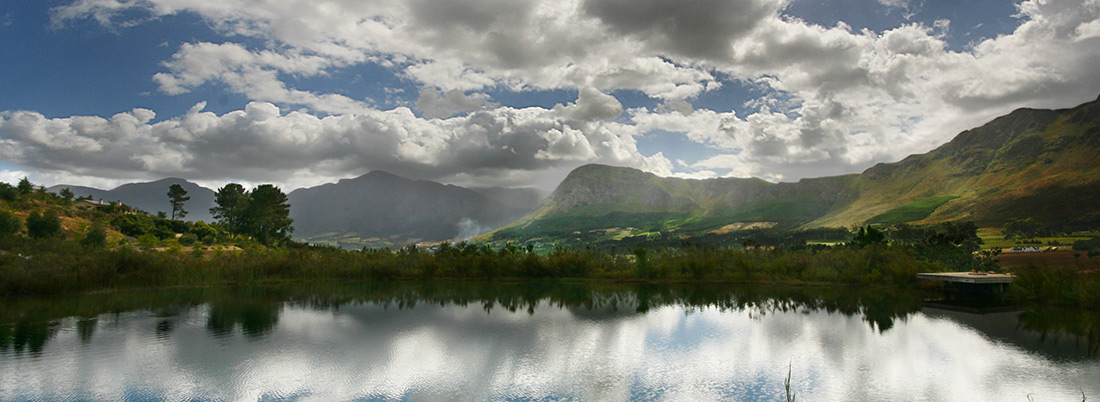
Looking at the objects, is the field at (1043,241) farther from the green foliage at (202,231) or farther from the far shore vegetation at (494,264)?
the green foliage at (202,231)

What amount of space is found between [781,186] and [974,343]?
20177cm

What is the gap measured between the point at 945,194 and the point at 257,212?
14343 cm

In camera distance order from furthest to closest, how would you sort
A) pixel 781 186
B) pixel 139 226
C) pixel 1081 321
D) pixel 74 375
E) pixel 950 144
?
1. pixel 781 186
2. pixel 950 144
3. pixel 139 226
4. pixel 1081 321
5. pixel 74 375

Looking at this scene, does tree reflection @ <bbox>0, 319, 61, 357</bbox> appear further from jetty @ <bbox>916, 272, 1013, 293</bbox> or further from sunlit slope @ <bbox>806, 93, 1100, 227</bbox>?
sunlit slope @ <bbox>806, 93, 1100, 227</bbox>

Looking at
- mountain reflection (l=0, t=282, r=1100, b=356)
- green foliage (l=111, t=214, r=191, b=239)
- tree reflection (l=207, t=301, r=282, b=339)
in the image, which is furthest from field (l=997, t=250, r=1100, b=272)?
green foliage (l=111, t=214, r=191, b=239)

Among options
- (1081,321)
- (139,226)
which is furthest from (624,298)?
(139,226)

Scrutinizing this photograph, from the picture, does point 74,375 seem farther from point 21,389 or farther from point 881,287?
point 881,287

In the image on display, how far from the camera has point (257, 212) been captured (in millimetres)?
60094

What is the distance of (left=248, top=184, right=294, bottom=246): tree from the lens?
197 ft

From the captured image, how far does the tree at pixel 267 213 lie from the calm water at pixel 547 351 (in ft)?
128

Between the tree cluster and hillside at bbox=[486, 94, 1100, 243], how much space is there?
285 feet

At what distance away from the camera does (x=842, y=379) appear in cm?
1068

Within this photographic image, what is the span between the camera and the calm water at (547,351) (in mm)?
10062

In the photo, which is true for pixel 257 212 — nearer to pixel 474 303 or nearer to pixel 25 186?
pixel 25 186
